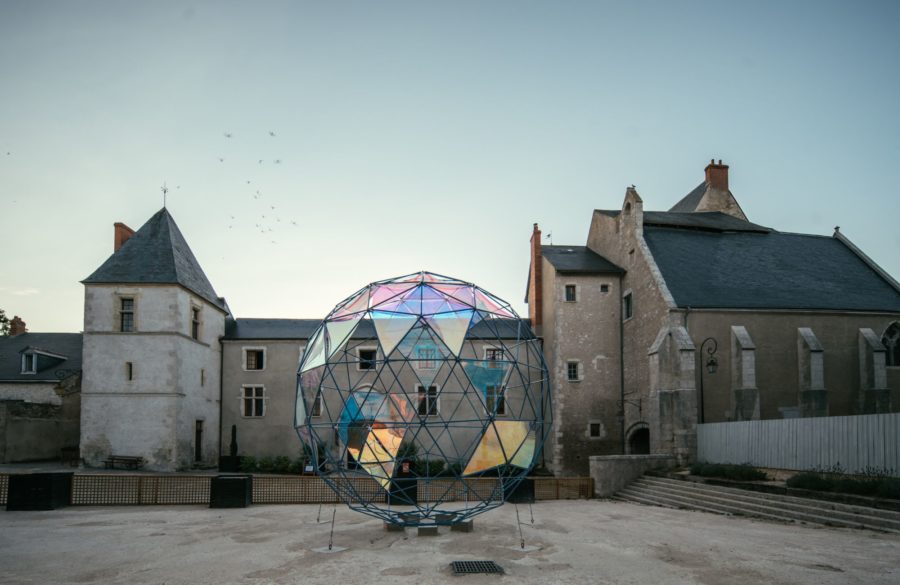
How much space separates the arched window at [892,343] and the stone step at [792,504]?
15.9 metres

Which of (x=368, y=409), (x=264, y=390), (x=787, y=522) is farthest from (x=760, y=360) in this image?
(x=264, y=390)

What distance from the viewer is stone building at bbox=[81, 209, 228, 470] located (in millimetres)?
33875

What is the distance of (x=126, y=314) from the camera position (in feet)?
116

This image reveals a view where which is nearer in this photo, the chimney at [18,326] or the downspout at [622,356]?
the downspout at [622,356]

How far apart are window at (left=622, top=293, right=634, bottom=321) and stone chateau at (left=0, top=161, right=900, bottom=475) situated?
0.13m

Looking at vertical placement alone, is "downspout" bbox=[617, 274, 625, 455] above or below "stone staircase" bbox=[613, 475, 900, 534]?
above

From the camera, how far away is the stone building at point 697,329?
30.5 m

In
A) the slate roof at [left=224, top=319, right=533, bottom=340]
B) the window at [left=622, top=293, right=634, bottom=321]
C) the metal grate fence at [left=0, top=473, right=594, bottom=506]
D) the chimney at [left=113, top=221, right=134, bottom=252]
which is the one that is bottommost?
the metal grate fence at [left=0, top=473, right=594, bottom=506]

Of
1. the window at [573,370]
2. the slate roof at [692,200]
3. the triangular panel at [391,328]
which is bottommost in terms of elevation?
the window at [573,370]

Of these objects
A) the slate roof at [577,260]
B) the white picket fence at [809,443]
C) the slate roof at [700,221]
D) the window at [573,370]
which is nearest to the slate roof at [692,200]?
the slate roof at [700,221]

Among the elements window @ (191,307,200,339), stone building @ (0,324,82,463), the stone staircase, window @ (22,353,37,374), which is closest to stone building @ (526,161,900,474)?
the stone staircase

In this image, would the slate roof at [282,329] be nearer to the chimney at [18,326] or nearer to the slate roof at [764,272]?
the slate roof at [764,272]

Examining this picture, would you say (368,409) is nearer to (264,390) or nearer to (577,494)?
(577,494)

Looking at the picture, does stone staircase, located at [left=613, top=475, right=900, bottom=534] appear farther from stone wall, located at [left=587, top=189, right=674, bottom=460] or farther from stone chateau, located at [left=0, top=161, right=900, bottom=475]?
stone wall, located at [left=587, top=189, right=674, bottom=460]
